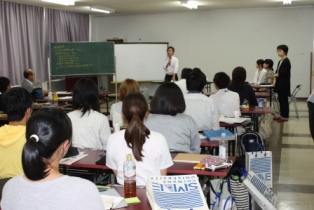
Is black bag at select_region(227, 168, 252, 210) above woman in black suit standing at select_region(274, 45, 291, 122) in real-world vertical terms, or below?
below

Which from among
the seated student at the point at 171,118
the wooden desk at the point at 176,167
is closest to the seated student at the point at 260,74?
the seated student at the point at 171,118

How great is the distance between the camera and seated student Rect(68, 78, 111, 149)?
12.0ft

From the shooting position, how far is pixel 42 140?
147 cm

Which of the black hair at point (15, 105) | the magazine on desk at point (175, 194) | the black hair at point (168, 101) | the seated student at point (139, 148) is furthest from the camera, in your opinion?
the black hair at point (168, 101)

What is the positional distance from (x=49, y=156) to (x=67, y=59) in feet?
29.1

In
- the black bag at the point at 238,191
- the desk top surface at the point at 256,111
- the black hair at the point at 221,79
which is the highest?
the black hair at the point at 221,79

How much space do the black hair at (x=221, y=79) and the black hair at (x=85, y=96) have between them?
223cm

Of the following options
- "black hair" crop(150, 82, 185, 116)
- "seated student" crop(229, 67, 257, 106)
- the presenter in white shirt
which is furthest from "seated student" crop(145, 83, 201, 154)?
the presenter in white shirt

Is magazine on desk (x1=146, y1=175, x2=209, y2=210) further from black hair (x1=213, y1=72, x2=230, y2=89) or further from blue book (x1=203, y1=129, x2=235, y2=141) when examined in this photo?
black hair (x1=213, y1=72, x2=230, y2=89)

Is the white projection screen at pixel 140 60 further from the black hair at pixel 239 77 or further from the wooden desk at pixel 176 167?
the wooden desk at pixel 176 167

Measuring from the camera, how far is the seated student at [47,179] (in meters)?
1.46

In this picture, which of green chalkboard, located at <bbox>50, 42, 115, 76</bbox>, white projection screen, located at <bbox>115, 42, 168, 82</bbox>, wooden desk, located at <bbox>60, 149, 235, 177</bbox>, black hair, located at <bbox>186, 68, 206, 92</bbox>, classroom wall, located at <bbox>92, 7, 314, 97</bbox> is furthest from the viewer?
white projection screen, located at <bbox>115, 42, 168, 82</bbox>

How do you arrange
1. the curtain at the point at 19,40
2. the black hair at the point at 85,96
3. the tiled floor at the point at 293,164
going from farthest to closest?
1. the curtain at the point at 19,40
2. the tiled floor at the point at 293,164
3. the black hair at the point at 85,96

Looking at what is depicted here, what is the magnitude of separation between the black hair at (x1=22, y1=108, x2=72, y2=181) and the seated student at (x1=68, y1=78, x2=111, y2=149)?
6.97 ft
